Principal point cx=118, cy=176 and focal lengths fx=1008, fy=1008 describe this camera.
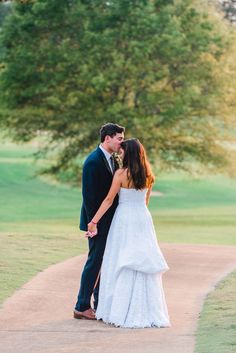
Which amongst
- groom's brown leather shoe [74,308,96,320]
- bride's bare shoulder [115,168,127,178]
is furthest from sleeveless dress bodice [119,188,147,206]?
groom's brown leather shoe [74,308,96,320]

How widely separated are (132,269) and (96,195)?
33.2 inches

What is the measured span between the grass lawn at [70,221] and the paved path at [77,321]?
217mm

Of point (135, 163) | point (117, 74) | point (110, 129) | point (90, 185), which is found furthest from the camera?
point (117, 74)

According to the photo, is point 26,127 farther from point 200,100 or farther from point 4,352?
point 4,352

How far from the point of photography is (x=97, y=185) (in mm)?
10234

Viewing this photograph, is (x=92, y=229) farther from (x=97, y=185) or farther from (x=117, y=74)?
(x=117, y=74)

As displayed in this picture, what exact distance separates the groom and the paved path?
0.28m

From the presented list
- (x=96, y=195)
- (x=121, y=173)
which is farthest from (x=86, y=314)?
(x=121, y=173)

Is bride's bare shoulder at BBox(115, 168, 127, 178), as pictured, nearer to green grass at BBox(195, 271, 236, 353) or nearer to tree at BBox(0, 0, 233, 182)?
green grass at BBox(195, 271, 236, 353)

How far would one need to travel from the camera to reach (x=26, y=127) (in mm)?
36000

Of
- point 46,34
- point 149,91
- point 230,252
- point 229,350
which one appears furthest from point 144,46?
point 229,350

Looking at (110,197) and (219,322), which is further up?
(110,197)

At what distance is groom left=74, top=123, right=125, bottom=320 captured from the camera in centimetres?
1018

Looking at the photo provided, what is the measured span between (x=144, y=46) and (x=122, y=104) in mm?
2175
